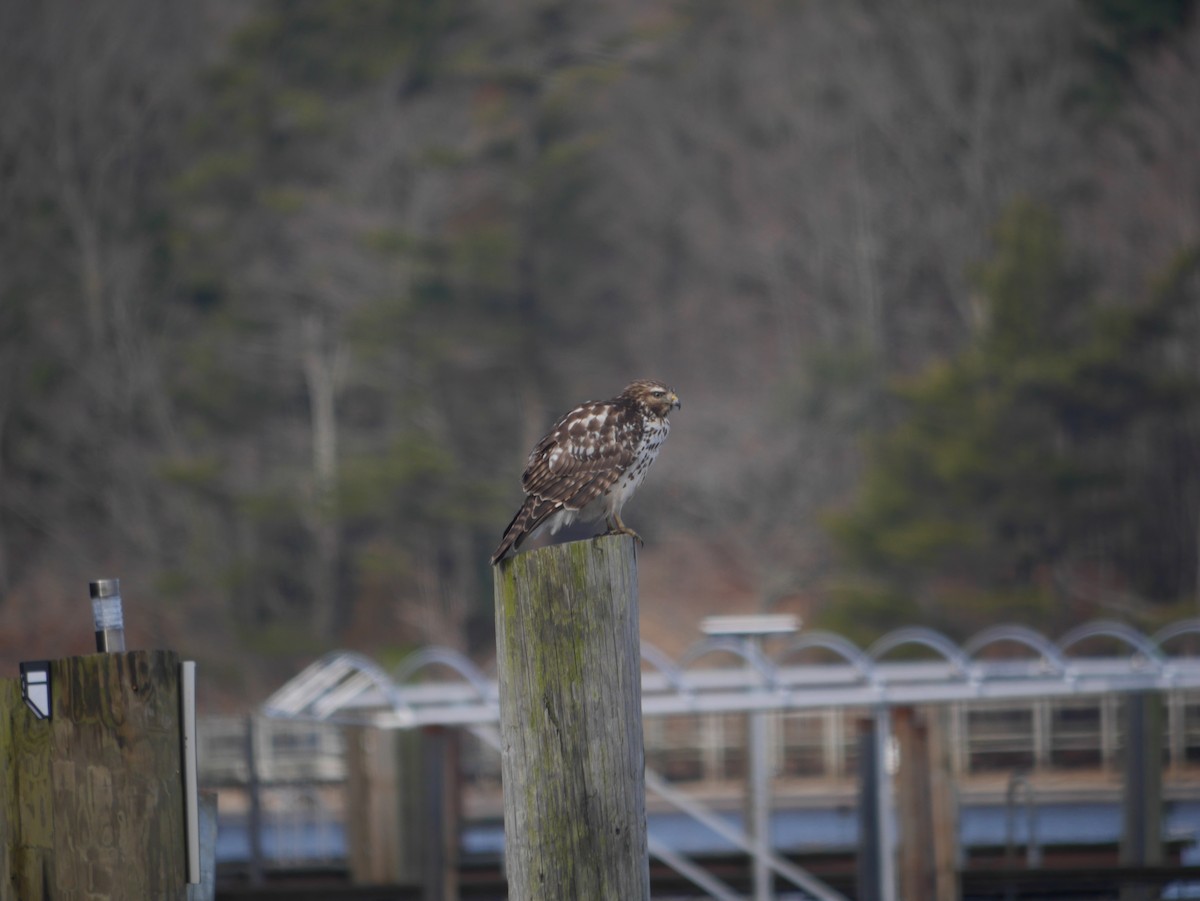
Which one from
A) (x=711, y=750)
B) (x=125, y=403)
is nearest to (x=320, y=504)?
(x=125, y=403)

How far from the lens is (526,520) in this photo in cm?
454

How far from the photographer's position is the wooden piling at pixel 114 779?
3.17 metres

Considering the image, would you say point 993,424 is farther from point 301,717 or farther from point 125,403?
point 301,717

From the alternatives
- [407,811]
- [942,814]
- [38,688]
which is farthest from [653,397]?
[407,811]

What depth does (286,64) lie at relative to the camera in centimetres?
2664

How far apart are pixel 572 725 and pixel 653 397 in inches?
99.4

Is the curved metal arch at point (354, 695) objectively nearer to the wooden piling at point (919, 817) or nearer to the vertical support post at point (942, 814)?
the wooden piling at point (919, 817)

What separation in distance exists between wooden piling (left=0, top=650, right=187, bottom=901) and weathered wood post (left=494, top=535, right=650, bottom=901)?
629 millimetres

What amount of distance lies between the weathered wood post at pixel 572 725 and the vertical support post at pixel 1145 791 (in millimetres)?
6649

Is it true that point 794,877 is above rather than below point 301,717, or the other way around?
below

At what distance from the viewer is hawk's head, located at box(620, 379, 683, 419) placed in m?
5.46

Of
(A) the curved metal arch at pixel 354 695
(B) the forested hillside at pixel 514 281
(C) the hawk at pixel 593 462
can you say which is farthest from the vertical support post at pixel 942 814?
(B) the forested hillside at pixel 514 281

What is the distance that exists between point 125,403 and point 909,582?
445 inches

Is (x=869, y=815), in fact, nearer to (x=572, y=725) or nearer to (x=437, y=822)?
(x=437, y=822)
